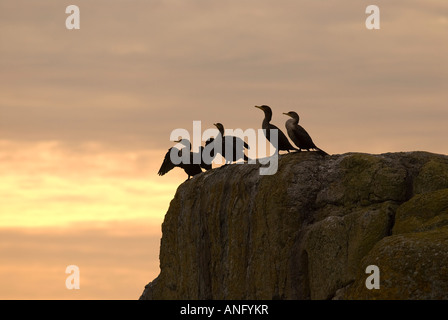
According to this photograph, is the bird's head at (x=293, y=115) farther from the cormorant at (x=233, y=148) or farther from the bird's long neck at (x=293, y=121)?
the cormorant at (x=233, y=148)

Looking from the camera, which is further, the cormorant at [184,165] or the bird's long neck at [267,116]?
the cormorant at [184,165]

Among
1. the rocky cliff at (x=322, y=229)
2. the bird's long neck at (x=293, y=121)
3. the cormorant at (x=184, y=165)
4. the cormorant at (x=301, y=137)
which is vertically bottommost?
the rocky cliff at (x=322, y=229)

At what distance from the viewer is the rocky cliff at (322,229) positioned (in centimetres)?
1653

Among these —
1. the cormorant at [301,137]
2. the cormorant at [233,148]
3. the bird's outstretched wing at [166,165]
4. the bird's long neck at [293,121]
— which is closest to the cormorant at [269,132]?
the bird's long neck at [293,121]

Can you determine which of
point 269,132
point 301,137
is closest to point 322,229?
point 301,137

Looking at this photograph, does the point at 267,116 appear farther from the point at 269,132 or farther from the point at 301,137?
the point at 301,137

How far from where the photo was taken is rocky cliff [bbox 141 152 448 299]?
54.2 feet

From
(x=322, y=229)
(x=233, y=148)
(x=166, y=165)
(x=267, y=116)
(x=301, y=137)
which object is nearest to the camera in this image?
(x=322, y=229)

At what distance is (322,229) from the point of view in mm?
20906

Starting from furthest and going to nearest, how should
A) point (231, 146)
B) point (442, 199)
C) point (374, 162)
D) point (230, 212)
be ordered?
point (231, 146), point (230, 212), point (374, 162), point (442, 199)

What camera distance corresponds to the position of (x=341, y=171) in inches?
874

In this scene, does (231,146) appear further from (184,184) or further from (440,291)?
(440,291)
